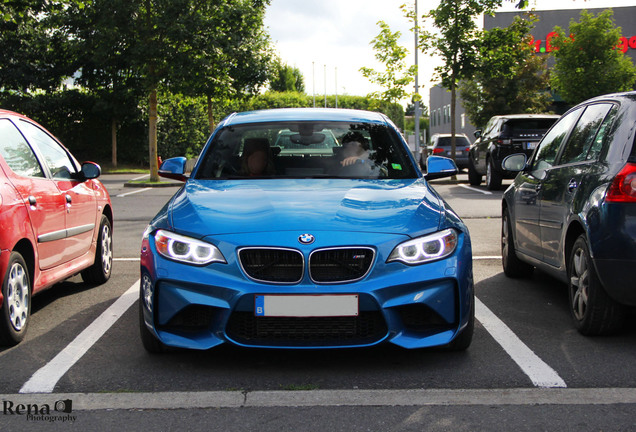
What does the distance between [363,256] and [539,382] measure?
109 cm

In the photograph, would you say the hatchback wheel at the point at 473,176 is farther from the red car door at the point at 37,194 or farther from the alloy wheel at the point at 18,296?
the alloy wheel at the point at 18,296

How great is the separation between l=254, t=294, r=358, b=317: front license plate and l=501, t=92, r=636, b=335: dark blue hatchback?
5.41 feet

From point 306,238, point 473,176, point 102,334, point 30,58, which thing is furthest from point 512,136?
point 30,58

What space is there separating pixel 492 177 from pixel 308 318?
609 inches

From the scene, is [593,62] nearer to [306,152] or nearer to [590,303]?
[306,152]

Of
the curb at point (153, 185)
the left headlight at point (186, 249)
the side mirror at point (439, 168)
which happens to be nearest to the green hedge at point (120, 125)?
the curb at point (153, 185)

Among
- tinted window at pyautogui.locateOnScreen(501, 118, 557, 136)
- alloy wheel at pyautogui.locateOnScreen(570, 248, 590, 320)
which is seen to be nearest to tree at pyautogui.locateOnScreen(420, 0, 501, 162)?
tinted window at pyautogui.locateOnScreen(501, 118, 557, 136)

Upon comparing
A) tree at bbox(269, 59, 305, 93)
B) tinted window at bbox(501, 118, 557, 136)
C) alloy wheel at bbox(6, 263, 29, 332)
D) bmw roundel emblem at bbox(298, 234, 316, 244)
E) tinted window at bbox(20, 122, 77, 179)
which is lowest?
alloy wheel at bbox(6, 263, 29, 332)

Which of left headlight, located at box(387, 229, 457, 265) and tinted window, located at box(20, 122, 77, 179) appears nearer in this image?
left headlight, located at box(387, 229, 457, 265)

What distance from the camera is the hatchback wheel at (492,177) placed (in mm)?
18536

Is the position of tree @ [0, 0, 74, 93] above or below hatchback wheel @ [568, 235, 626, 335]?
above

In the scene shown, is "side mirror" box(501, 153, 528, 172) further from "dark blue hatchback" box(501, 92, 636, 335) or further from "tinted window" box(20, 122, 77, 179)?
"tinted window" box(20, 122, 77, 179)

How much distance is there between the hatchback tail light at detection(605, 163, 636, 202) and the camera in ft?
14.4

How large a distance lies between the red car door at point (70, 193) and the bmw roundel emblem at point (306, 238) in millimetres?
2523
